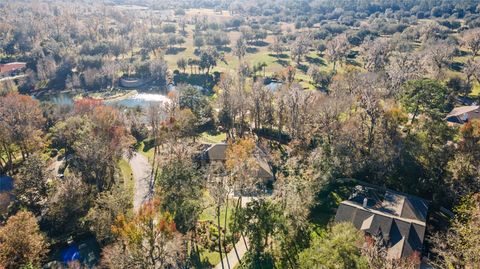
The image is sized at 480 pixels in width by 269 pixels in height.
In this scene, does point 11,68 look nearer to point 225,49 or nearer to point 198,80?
point 198,80

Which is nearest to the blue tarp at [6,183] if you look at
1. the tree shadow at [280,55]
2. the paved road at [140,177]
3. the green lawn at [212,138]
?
the paved road at [140,177]

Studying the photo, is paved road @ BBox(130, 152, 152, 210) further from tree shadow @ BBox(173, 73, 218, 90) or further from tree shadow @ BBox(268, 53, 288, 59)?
tree shadow @ BBox(268, 53, 288, 59)

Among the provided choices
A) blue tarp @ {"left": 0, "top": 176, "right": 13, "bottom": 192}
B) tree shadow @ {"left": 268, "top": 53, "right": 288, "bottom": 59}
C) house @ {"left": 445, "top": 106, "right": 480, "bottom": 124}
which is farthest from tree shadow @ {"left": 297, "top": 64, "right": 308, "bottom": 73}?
blue tarp @ {"left": 0, "top": 176, "right": 13, "bottom": 192}

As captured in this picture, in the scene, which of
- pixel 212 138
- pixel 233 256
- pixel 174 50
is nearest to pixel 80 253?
pixel 233 256

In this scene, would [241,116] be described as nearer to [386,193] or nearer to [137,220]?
[386,193]

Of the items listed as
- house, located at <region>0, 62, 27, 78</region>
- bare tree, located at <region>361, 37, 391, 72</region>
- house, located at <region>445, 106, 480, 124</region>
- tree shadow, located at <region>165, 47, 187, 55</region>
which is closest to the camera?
house, located at <region>445, 106, 480, 124</region>

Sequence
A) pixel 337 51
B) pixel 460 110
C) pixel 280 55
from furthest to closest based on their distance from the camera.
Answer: pixel 280 55
pixel 337 51
pixel 460 110
